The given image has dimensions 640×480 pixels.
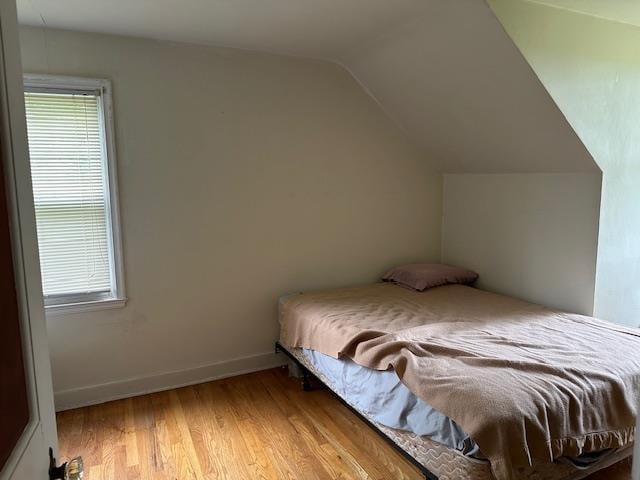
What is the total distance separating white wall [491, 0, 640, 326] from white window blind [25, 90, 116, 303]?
2.31 metres

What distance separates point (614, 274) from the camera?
8.65 feet

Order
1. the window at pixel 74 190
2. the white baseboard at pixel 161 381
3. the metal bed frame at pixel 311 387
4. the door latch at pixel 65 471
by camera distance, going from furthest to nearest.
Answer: the white baseboard at pixel 161 381 < the window at pixel 74 190 < the metal bed frame at pixel 311 387 < the door latch at pixel 65 471

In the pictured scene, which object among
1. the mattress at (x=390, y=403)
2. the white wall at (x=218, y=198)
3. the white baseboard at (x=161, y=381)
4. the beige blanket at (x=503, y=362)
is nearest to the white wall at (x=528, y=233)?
the beige blanket at (x=503, y=362)

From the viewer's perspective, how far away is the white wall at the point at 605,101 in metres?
2.19

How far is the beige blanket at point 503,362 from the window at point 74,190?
124 cm

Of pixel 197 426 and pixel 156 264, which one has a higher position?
pixel 156 264

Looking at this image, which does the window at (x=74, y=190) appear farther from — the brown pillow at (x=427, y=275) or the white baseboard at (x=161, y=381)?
the brown pillow at (x=427, y=275)

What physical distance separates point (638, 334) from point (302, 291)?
2.04 metres

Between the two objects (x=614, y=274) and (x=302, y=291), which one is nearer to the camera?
(x=614, y=274)

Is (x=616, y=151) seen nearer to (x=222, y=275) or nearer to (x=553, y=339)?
(x=553, y=339)

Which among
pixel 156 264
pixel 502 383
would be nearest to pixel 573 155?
pixel 502 383

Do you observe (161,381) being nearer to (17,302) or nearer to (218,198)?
(218,198)

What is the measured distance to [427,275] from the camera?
10.5ft

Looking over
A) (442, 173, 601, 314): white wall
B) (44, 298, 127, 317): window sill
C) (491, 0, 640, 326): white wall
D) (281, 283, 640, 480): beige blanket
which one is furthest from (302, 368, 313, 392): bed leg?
(491, 0, 640, 326): white wall
